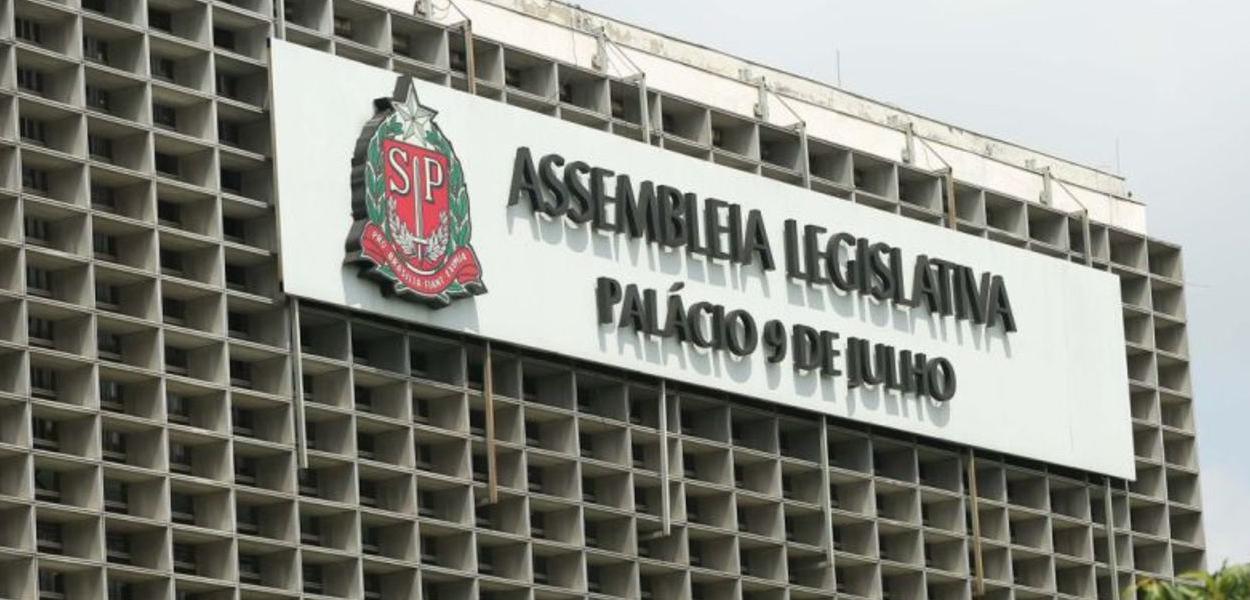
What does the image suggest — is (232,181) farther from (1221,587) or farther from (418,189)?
(1221,587)

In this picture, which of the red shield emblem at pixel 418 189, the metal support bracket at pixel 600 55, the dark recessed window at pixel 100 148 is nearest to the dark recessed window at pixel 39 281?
A: the dark recessed window at pixel 100 148

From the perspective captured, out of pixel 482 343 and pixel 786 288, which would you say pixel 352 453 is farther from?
pixel 786 288

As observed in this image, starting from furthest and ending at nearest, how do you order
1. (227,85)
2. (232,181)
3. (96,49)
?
(227,85)
(232,181)
(96,49)

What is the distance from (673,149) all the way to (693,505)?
11.9 m

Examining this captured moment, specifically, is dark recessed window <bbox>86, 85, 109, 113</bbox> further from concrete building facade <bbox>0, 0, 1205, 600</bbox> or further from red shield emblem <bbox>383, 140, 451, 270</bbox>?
red shield emblem <bbox>383, 140, 451, 270</bbox>

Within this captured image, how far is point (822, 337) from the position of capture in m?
135

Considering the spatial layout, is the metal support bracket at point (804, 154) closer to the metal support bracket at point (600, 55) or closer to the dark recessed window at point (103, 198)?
the metal support bracket at point (600, 55)

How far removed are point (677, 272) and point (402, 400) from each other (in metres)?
12.9

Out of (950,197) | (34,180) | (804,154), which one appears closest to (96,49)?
(34,180)

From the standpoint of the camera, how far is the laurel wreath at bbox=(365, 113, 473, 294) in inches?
4722

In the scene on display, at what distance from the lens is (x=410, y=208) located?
398 ft

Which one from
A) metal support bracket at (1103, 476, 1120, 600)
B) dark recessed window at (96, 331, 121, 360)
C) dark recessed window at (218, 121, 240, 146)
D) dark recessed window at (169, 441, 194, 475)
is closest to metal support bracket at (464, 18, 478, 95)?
dark recessed window at (218, 121, 240, 146)

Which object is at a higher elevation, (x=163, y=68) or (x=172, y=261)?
(x=163, y=68)

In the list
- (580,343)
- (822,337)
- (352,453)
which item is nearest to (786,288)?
(822,337)
